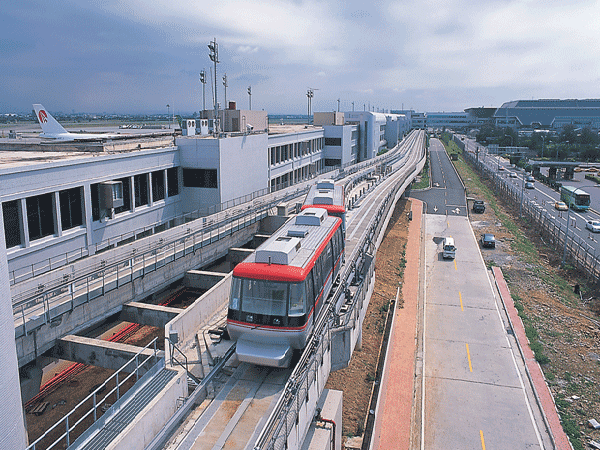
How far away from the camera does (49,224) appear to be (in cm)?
2270

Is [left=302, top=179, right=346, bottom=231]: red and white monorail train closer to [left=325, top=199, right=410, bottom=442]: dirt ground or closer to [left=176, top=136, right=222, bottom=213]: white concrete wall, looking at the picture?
[left=325, top=199, right=410, bottom=442]: dirt ground

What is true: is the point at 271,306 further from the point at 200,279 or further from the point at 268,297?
the point at 200,279

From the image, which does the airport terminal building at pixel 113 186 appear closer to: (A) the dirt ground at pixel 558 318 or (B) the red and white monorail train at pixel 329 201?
(B) the red and white monorail train at pixel 329 201

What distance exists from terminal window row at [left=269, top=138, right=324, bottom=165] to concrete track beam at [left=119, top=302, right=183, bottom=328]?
94.6 feet

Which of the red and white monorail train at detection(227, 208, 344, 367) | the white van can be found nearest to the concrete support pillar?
the red and white monorail train at detection(227, 208, 344, 367)

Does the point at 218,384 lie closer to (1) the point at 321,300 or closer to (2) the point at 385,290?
(1) the point at 321,300

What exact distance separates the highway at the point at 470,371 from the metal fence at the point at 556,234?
7887mm

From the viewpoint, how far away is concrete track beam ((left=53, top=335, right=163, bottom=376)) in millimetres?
16266

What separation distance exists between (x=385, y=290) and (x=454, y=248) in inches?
521

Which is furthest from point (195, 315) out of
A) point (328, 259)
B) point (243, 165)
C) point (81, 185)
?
point (243, 165)

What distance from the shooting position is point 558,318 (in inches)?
1278

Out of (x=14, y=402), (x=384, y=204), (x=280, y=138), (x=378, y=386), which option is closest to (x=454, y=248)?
(x=384, y=204)

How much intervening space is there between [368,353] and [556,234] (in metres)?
34.1

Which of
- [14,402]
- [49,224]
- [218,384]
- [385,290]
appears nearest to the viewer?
[14,402]
